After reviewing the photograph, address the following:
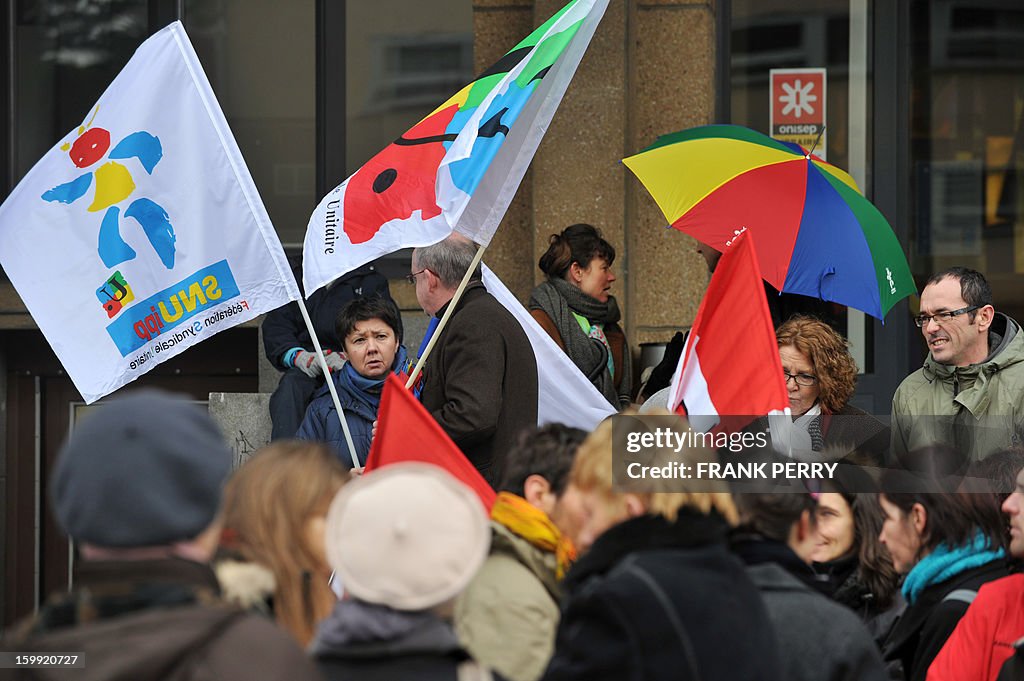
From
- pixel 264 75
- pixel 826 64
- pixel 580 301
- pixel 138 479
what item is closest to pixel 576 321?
pixel 580 301

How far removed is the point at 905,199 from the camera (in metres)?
8.42

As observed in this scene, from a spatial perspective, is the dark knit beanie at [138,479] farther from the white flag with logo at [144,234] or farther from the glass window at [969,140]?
the glass window at [969,140]

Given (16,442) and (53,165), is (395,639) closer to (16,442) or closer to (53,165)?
(53,165)

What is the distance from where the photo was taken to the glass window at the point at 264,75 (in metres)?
8.69

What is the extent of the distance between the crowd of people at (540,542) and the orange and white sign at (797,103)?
2.70m

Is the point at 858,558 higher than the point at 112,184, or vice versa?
the point at 112,184

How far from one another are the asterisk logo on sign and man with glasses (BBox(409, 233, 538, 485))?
322 centimetres

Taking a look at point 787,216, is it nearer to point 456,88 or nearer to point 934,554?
point 934,554

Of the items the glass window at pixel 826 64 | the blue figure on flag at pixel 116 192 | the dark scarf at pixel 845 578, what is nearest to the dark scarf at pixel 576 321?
the blue figure on flag at pixel 116 192

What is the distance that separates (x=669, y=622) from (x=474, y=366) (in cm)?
270

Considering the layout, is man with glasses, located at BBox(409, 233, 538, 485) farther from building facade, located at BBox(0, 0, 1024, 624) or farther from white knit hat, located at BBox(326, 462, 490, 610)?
white knit hat, located at BBox(326, 462, 490, 610)

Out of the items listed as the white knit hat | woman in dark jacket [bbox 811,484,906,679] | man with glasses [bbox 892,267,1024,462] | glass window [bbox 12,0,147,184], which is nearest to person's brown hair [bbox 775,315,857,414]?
man with glasses [bbox 892,267,1024,462]

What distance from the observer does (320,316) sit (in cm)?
690

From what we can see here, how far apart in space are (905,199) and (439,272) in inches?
147
